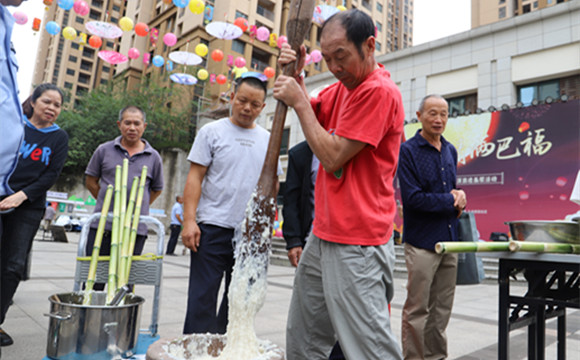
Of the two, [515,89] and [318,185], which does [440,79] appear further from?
[318,185]

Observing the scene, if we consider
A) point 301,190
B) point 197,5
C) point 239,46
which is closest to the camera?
point 301,190

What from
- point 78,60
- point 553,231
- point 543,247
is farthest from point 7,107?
point 78,60

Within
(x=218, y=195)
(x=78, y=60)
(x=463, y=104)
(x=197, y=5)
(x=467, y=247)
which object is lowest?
(x=467, y=247)

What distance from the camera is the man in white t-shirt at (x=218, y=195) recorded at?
206 centimetres

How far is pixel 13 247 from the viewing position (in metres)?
2.55

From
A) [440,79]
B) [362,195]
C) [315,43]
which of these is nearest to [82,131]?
[315,43]

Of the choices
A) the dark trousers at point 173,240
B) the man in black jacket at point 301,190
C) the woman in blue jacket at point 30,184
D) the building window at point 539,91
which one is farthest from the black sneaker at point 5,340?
the building window at point 539,91

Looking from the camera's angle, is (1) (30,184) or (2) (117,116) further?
(2) (117,116)

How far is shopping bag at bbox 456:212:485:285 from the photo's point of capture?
104 inches

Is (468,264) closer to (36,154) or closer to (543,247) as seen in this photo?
(543,247)

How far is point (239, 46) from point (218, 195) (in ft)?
81.2

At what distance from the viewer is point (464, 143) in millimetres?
11188

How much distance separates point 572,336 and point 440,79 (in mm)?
10600

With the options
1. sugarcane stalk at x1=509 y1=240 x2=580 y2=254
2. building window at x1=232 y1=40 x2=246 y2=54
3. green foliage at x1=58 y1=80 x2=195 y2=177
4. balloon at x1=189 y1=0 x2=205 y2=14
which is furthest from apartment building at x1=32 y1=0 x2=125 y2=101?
sugarcane stalk at x1=509 y1=240 x2=580 y2=254
